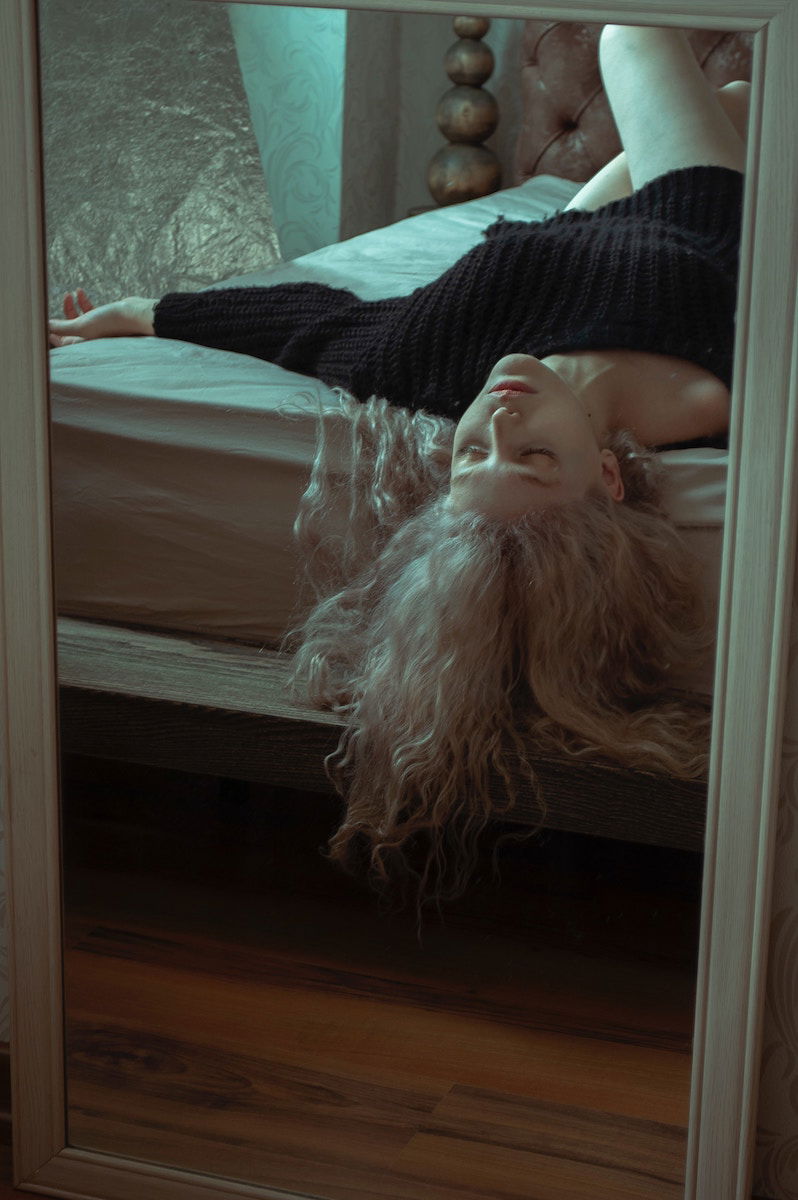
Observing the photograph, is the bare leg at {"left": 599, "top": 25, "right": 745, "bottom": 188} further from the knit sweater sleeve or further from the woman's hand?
the woman's hand

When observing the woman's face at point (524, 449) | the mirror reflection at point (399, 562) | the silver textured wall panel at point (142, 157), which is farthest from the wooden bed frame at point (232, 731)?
the silver textured wall panel at point (142, 157)

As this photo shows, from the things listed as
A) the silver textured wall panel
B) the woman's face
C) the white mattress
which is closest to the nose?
the woman's face

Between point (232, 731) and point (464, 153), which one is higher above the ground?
point (464, 153)

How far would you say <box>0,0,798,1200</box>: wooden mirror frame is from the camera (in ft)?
3.43

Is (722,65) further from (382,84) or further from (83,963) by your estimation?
(83,963)

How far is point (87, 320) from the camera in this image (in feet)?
4.09

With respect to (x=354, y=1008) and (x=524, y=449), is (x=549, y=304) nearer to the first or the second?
(x=524, y=449)

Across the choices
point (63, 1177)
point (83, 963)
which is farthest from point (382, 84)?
point (63, 1177)

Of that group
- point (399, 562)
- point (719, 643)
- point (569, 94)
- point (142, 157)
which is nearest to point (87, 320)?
point (142, 157)

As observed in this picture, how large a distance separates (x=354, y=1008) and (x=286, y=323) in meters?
0.65

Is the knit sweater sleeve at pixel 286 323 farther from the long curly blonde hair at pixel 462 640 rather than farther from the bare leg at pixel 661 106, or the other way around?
the bare leg at pixel 661 106

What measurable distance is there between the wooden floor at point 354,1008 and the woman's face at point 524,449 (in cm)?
30

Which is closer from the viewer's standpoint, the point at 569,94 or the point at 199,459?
the point at 569,94

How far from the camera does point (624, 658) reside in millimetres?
1146
